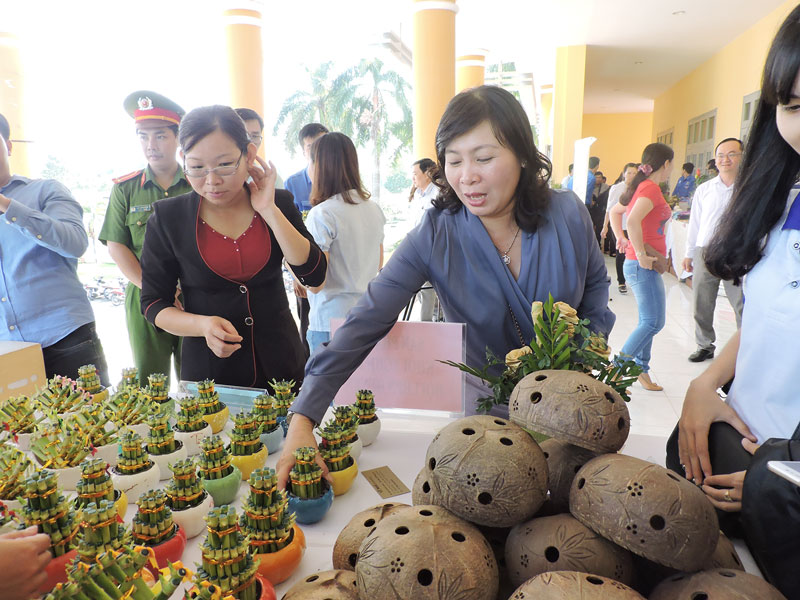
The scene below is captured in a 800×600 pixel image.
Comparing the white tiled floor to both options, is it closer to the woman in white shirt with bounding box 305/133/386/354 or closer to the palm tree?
the woman in white shirt with bounding box 305/133/386/354

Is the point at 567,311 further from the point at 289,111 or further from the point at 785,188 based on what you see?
the point at 289,111

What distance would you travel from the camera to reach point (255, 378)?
5.73ft

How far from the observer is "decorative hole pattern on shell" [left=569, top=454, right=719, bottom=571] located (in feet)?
2.02

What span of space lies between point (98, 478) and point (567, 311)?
2.65 feet

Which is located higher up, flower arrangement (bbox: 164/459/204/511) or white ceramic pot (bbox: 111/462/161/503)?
flower arrangement (bbox: 164/459/204/511)

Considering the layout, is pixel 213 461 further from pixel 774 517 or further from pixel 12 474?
pixel 774 517

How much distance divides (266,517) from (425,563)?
320 mm

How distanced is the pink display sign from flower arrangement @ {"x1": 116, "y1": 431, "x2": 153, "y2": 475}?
0.49 m

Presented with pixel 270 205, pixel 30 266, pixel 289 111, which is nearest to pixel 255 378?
pixel 270 205

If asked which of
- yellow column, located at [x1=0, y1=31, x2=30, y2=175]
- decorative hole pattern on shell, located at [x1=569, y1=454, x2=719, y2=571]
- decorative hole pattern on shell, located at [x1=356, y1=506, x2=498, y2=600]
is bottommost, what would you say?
decorative hole pattern on shell, located at [x1=356, y1=506, x2=498, y2=600]

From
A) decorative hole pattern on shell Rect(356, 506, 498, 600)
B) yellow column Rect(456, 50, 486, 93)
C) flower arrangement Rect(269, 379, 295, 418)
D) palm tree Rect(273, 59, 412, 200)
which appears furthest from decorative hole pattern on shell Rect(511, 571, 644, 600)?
palm tree Rect(273, 59, 412, 200)

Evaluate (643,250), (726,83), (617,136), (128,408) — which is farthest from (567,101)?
(617,136)

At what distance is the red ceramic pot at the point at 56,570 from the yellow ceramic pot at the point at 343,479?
1.41 feet

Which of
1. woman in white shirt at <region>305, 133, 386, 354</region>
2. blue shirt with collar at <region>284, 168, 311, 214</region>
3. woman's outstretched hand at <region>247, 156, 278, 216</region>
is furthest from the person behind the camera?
blue shirt with collar at <region>284, 168, 311, 214</region>
